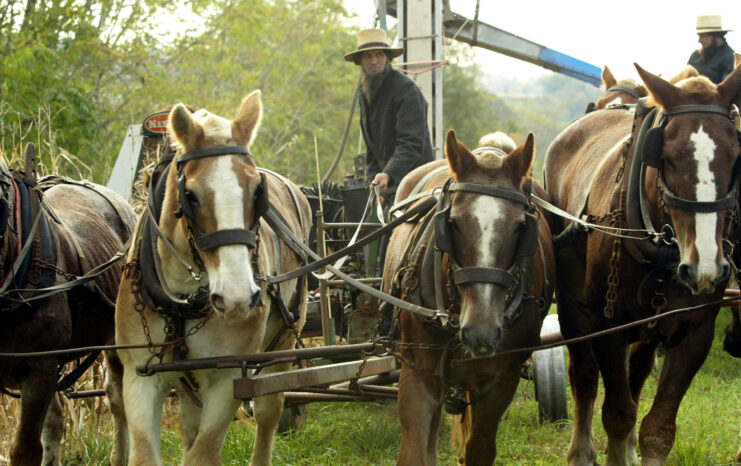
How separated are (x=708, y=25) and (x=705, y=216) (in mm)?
3823

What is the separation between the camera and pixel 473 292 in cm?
378

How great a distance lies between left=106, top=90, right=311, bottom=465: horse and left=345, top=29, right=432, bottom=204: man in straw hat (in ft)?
6.75

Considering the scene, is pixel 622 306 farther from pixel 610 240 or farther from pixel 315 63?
pixel 315 63

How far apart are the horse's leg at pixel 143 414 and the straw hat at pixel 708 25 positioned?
5.32 metres

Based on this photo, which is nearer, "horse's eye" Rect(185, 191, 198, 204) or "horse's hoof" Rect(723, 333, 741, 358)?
"horse's eye" Rect(185, 191, 198, 204)

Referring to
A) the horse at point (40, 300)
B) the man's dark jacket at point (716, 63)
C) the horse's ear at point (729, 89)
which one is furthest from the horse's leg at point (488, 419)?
the man's dark jacket at point (716, 63)

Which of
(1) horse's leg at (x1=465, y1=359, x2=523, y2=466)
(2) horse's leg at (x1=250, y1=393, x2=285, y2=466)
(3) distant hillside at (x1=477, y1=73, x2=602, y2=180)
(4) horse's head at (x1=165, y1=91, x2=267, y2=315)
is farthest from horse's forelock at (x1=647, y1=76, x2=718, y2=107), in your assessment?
(3) distant hillside at (x1=477, y1=73, x2=602, y2=180)

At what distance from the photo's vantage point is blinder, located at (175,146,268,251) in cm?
373

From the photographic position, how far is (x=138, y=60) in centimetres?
1806

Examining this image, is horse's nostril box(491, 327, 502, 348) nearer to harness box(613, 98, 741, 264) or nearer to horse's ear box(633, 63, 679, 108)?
harness box(613, 98, 741, 264)

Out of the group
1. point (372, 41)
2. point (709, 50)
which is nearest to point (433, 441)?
point (372, 41)

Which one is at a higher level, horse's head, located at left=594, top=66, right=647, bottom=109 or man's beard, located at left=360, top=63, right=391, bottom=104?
man's beard, located at left=360, top=63, right=391, bottom=104

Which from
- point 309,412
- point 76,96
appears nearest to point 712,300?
point 309,412

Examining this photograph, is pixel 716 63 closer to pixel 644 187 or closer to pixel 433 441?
pixel 644 187
